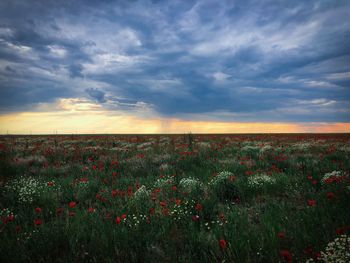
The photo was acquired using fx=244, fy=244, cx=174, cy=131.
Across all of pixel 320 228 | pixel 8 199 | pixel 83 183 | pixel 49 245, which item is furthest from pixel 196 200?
pixel 8 199

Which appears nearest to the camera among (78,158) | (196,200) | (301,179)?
(196,200)

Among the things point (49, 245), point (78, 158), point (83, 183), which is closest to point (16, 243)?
point (49, 245)

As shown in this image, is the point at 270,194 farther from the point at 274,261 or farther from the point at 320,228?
the point at 274,261

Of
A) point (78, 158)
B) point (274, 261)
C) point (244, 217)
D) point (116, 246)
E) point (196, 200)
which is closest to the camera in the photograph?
point (274, 261)

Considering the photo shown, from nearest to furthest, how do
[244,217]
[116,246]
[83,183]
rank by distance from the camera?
[116,246], [244,217], [83,183]

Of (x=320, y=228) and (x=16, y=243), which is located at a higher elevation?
(x=320, y=228)

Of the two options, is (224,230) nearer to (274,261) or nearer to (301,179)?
(274,261)

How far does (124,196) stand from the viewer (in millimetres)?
5816

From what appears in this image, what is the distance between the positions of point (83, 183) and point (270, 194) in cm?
510

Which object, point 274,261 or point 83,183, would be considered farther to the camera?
point 83,183

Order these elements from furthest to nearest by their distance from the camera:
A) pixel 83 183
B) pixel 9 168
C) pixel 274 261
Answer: pixel 9 168, pixel 83 183, pixel 274 261

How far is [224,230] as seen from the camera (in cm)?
368

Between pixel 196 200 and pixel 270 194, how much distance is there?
7.01 feet

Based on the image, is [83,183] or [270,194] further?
[83,183]
